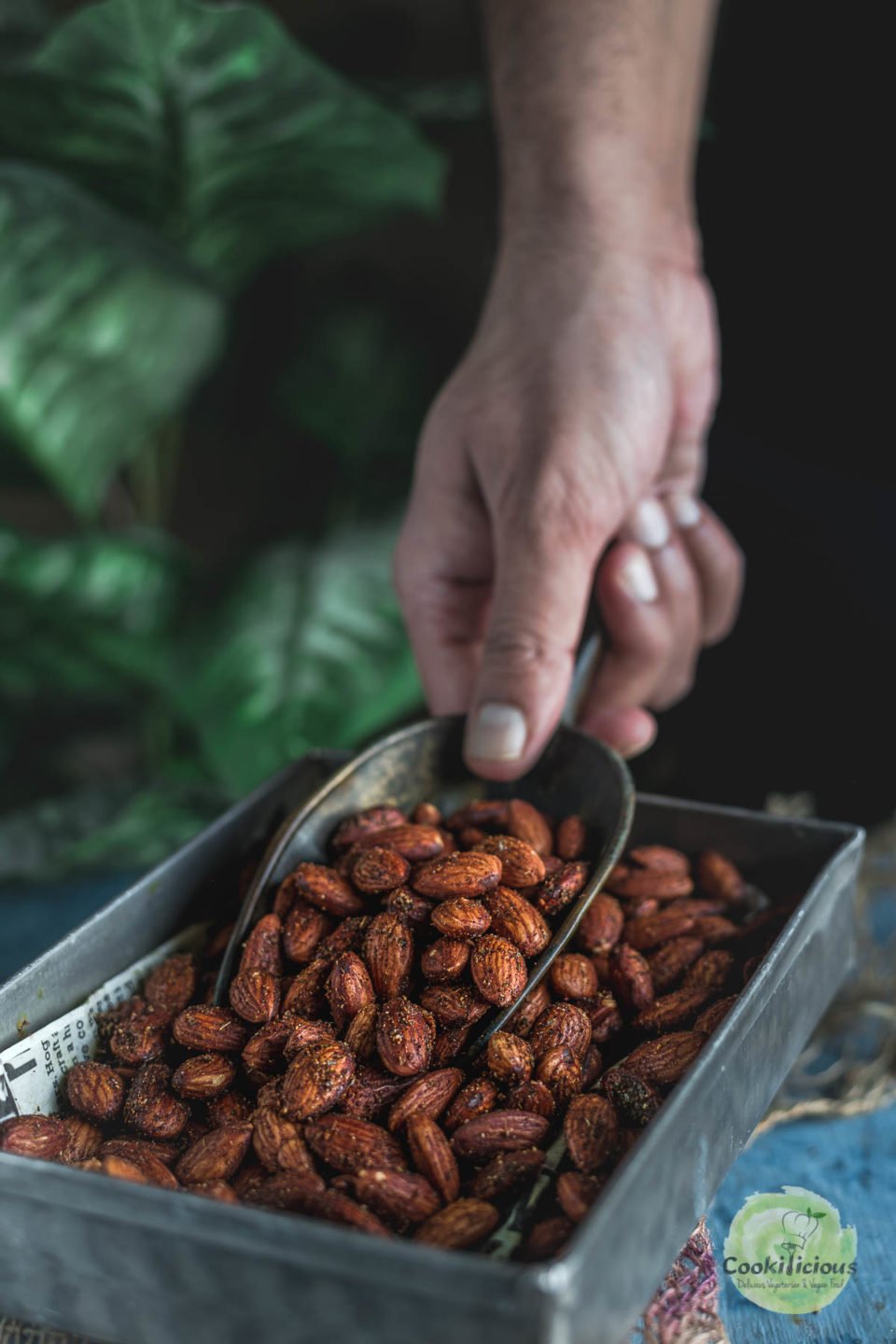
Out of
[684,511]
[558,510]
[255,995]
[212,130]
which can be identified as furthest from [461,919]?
[212,130]

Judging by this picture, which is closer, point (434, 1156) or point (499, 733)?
point (434, 1156)

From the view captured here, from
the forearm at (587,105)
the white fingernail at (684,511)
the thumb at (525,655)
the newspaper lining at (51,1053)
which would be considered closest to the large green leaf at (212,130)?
the forearm at (587,105)

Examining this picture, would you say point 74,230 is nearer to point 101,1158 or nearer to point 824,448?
point 824,448

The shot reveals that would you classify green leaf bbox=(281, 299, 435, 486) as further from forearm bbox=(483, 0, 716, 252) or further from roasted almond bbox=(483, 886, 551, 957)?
roasted almond bbox=(483, 886, 551, 957)

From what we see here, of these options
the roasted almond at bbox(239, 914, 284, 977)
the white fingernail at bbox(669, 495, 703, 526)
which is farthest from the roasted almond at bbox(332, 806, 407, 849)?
the white fingernail at bbox(669, 495, 703, 526)

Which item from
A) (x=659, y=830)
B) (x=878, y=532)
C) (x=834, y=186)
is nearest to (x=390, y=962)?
(x=659, y=830)

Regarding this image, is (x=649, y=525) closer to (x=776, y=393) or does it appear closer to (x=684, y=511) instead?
(x=684, y=511)
